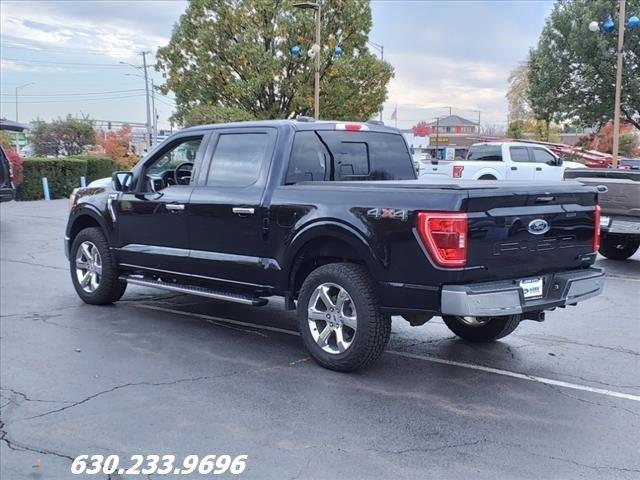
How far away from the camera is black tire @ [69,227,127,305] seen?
725 centimetres

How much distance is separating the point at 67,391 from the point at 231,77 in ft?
82.5

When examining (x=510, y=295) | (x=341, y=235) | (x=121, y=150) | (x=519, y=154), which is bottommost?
(x=510, y=295)

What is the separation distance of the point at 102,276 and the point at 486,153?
16.7 m

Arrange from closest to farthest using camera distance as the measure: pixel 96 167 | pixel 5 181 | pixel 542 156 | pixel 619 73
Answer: pixel 5 181, pixel 619 73, pixel 542 156, pixel 96 167

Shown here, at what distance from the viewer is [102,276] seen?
23.9 feet

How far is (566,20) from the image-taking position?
28.5 meters

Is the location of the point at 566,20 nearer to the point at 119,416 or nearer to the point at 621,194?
the point at 621,194

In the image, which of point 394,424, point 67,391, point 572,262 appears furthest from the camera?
point 572,262

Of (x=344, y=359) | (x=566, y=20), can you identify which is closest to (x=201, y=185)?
(x=344, y=359)

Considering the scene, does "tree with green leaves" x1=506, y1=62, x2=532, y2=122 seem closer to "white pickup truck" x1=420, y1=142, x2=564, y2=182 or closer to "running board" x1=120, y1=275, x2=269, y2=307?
"white pickup truck" x1=420, y1=142, x2=564, y2=182

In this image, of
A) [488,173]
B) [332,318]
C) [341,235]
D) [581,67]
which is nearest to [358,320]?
[332,318]

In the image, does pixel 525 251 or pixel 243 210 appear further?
pixel 243 210

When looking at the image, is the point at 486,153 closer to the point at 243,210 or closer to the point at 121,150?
the point at 121,150

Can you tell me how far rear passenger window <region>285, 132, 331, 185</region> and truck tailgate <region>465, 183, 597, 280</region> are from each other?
1761 mm
